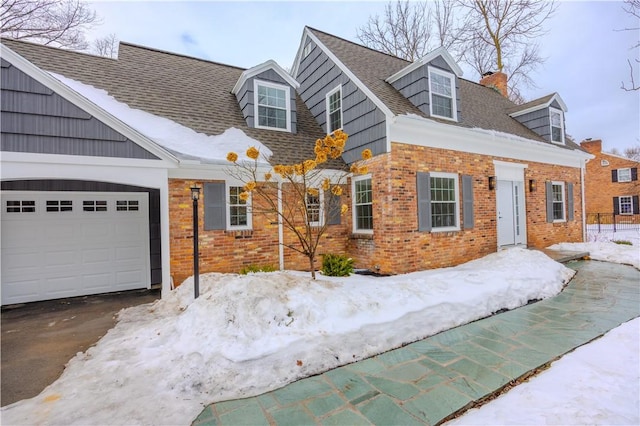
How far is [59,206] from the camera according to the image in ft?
20.7

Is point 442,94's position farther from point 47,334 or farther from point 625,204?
point 625,204

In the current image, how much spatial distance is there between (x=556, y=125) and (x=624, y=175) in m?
16.3

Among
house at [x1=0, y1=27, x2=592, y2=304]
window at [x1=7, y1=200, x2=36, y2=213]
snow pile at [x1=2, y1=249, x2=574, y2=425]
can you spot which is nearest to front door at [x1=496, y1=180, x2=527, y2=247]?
house at [x1=0, y1=27, x2=592, y2=304]

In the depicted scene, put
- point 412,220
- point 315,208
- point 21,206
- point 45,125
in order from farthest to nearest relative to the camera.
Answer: point 315,208, point 412,220, point 21,206, point 45,125

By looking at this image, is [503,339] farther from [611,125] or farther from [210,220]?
[611,125]

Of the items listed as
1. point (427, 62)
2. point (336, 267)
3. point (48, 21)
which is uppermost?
point (48, 21)

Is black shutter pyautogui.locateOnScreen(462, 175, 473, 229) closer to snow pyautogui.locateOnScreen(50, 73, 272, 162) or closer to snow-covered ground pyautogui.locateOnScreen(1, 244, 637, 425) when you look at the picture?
snow-covered ground pyautogui.locateOnScreen(1, 244, 637, 425)

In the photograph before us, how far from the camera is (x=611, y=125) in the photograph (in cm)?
3119

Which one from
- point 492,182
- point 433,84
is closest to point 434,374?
point 492,182

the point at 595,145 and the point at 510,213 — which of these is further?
the point at 595,145

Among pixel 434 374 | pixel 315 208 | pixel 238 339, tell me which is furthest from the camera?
pixel 315 208

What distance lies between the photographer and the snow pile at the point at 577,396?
2398 mm

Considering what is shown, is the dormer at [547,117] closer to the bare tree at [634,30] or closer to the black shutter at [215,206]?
the bare tree at [634,30]


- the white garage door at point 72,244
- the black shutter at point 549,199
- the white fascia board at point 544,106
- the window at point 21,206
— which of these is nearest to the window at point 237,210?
the white garage door at point 72,244
